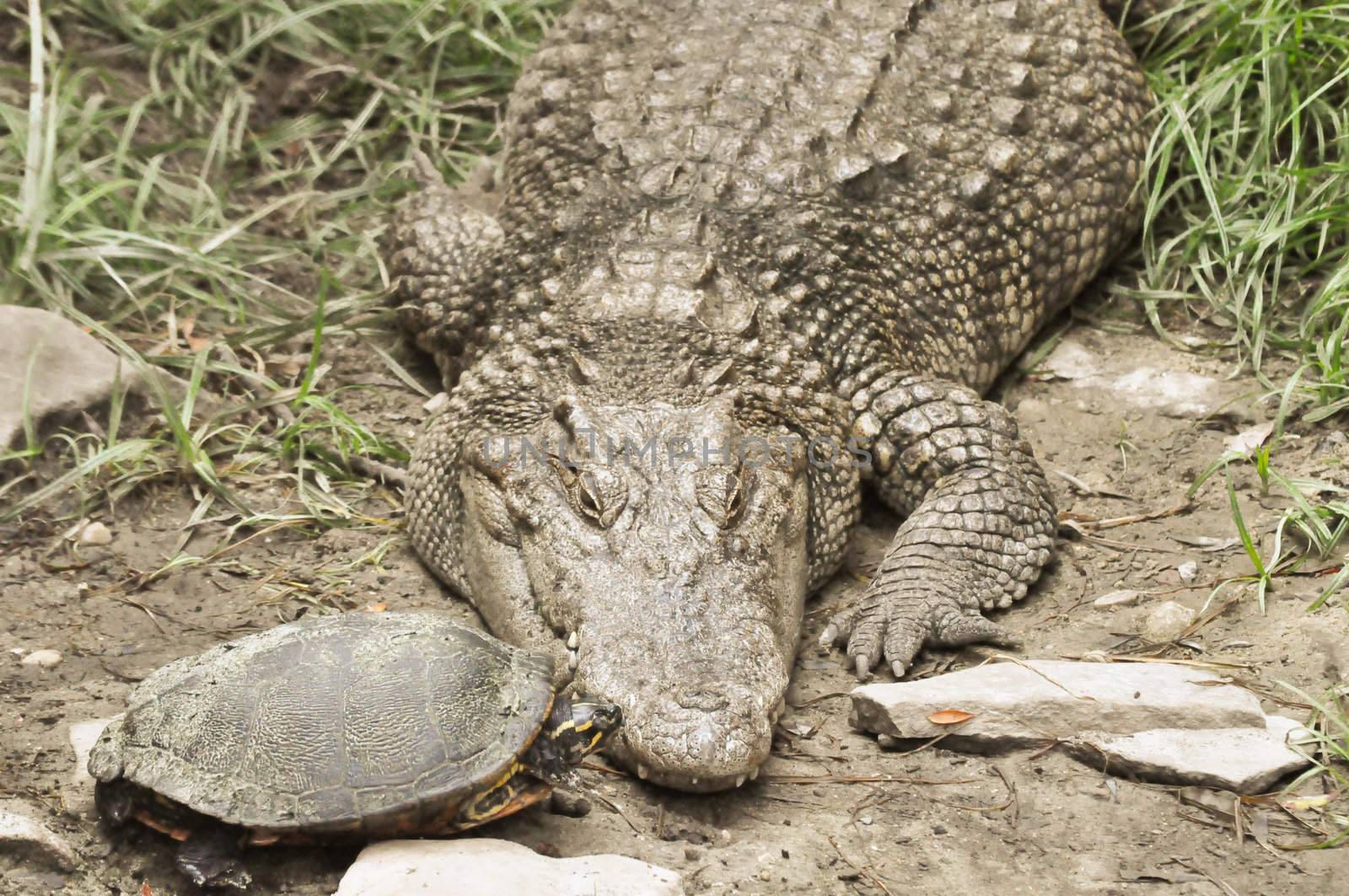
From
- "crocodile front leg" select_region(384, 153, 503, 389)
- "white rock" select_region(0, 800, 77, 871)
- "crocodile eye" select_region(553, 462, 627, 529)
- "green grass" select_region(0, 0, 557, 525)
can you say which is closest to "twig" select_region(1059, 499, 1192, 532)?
"crocodile eye" select_region(553, 462, 627, 529)

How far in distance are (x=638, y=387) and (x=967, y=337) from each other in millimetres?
1459

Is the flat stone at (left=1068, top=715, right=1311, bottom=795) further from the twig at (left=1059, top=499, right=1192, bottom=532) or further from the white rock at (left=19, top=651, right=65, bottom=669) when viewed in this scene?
the white rock at (left=19, top=651, right=65, bottom=669)

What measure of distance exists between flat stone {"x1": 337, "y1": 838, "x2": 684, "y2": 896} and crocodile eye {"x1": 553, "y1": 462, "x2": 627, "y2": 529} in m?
1.03

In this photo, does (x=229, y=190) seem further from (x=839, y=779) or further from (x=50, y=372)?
(x=839, y=779)

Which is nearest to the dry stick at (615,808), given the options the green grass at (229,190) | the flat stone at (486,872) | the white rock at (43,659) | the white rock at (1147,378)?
the flat stone at (486,872)

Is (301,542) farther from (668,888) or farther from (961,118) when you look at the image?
(961,118)

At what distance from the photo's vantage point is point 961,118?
5137 mm

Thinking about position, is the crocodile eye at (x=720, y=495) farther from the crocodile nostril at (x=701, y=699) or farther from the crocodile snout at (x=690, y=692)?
the crocodile nostril at (x=701, y=699)

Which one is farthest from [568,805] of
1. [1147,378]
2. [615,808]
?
[1147,378]

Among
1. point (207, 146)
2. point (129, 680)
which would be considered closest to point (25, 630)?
point (129, 680)

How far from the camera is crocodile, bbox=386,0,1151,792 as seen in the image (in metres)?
3.71

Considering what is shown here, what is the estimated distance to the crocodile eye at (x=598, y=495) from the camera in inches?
149

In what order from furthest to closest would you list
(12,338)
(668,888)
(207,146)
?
(207,146)
(12,338)
(668,888)

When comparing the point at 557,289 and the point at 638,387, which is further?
the point at 557,289
